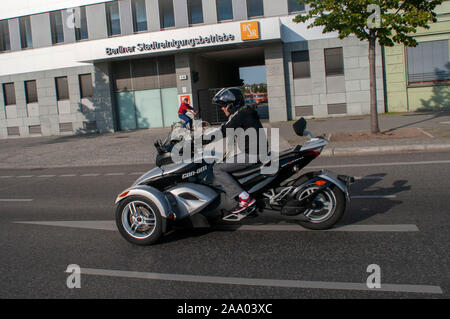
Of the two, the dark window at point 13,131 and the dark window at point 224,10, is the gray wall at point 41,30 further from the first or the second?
the dark window at point 224,10

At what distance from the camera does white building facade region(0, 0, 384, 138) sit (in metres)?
23.9

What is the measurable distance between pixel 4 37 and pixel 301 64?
20.0 metres

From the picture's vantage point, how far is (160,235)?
5246mm

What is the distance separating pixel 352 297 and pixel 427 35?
22942 mm

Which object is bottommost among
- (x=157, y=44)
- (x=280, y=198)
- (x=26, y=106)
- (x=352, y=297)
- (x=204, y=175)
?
(x=352, y=297)

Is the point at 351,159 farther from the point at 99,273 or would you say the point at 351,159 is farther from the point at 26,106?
the point at 26,106

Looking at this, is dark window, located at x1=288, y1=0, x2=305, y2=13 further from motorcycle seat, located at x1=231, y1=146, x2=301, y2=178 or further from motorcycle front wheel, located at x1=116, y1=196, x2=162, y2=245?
motorcycle front wheel, located at x1=116, y1=196, x2=162, y2=245

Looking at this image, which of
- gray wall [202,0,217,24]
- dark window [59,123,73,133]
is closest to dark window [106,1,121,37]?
gray wall [202,0,217,24]

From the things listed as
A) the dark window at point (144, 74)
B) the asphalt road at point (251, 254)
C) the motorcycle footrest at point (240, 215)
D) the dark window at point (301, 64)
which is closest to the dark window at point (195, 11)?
the dark window at point (144, 74)

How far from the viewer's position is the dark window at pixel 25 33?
29.0 metres

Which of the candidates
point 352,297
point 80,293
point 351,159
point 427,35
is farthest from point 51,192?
point 427,35

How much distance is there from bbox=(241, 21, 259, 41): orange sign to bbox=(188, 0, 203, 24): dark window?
3.88 metres

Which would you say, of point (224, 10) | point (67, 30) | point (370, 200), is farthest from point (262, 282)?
point (67, 30)

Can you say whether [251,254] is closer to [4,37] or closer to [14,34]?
[14,34]
